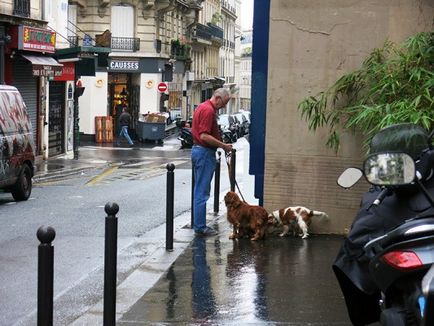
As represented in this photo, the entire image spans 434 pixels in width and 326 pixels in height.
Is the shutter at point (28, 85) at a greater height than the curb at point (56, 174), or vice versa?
the shutter at point (28, 85)

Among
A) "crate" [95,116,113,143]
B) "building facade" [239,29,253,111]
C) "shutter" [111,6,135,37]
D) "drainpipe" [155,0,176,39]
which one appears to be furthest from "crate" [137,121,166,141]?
"building facade" [239,29,253,111]

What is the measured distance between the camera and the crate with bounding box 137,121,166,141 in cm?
4159

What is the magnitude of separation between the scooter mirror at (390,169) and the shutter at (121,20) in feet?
144

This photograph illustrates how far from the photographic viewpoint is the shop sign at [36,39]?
2520cm

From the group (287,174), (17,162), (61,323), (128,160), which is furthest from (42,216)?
(128,160)

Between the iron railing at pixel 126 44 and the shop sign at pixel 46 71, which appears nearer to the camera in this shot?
the shop sign at pixel 46 71

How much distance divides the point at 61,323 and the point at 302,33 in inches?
186

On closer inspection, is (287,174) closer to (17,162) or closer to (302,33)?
A: (302,33)

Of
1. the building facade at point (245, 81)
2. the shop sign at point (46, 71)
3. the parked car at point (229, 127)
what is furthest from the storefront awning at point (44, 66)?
the building facade at point (245, 81)

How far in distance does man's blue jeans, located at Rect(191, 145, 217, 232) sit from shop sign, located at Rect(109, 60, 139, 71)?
37.0 metres

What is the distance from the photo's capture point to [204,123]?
10219 millimetres

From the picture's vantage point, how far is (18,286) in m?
8.14

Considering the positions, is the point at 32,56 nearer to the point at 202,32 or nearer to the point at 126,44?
the point at 126,44

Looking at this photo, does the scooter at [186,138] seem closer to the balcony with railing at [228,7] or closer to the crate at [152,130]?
the crate at [152,130]
